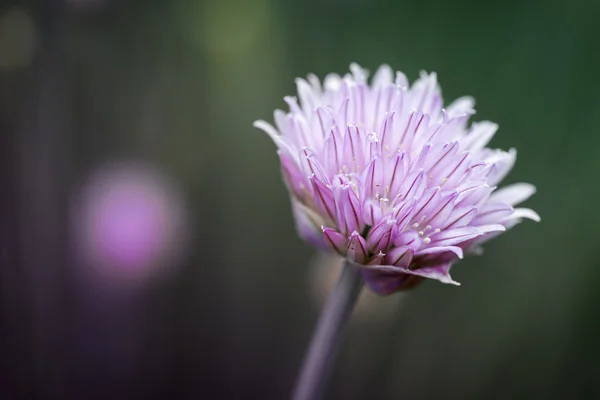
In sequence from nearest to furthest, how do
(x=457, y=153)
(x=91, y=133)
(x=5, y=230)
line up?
(x=457, y=153), (x=5, y=230), (x=91, y=133)

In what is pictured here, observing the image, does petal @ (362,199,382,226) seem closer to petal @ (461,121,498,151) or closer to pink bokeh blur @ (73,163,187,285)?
petal @ (461,121,498,151)

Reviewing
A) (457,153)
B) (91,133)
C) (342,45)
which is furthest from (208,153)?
(457,153)

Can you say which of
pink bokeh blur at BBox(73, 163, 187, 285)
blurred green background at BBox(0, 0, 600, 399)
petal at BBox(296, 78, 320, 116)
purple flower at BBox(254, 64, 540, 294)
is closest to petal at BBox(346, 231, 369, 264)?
purple flower at BBox(254, 64, 540, 294)

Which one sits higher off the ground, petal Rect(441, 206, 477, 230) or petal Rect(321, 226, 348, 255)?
petal Rect(441, 206, 477, 230)

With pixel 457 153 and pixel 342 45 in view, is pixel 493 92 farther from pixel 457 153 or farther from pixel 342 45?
pixel 457 153

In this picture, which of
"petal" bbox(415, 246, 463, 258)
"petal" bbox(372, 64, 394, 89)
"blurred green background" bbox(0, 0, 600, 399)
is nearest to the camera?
"petal" bbox(415, 246, 463, 258)

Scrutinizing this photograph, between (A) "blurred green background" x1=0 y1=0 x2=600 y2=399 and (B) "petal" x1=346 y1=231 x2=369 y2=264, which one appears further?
(A) "blurred green background" x1=0 y1=0 x2=600 y2=399
